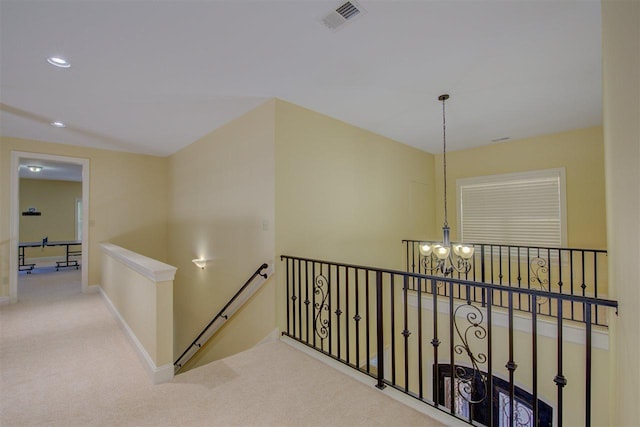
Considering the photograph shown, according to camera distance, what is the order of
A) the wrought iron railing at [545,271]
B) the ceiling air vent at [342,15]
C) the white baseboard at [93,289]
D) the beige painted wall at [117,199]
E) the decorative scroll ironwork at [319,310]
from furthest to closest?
the white baseboard at [93,289], the beige painted wall at [117,199], the wrought iron railing at [545,271], the decorative scroll ironwork at [319,310], the ceiling air vent at [342,15]

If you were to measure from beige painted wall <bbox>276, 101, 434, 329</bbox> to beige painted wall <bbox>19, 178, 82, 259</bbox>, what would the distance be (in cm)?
1059

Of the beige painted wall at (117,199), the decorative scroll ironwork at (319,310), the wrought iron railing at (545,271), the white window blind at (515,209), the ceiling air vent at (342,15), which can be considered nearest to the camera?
the ceiling air vent at (342,15)

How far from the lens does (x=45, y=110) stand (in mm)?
→ 3725

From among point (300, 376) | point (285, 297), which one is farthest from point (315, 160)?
point (300, 376)

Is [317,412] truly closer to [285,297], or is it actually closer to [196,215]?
[285,297]

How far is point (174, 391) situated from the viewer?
7.77ft

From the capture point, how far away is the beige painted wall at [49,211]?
9438mm

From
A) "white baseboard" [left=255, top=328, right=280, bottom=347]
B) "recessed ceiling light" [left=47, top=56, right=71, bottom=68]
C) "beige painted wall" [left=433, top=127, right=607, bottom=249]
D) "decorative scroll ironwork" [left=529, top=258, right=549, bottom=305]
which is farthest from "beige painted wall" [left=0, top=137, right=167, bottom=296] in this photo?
"decorative scroll ironwork" [left=529, top=258, right=549, bottom=305]

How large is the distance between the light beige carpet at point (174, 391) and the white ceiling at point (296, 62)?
2.84 m

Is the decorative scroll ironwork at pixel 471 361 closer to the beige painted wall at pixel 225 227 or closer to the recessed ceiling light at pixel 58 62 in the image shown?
the beige painted wall at pixel 225 227

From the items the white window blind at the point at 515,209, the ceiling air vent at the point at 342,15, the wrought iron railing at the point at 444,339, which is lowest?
the wrought iron railing at the point at 444,339

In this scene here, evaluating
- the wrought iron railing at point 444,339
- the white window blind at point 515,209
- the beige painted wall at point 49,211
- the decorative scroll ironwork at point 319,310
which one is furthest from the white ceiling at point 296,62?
the beige painted wall at point 49,211

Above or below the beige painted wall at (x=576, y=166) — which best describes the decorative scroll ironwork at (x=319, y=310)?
below

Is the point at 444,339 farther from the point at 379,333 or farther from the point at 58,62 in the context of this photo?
the point at 58,62
